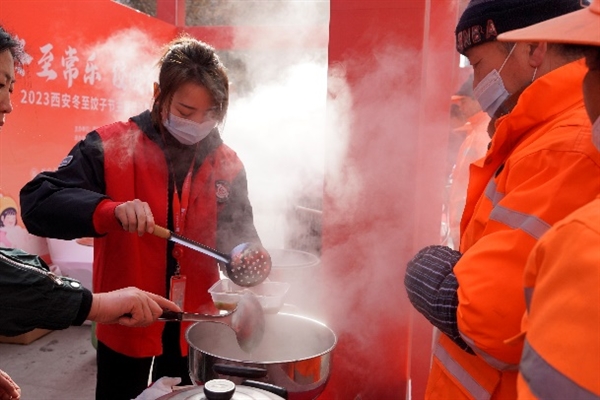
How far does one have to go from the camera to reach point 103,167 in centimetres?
231

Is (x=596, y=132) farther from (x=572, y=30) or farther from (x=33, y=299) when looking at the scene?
(x=33, y=299)

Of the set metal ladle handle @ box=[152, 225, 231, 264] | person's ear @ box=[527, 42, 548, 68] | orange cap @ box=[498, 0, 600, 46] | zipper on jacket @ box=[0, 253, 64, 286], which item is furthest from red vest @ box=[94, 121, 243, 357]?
orange cap @ box=[498, 0, 600, 46]

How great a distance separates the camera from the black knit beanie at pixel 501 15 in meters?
1.50

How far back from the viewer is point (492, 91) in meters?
1.62

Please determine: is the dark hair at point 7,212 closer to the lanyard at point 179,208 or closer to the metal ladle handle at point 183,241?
the lanyard at point 179,208

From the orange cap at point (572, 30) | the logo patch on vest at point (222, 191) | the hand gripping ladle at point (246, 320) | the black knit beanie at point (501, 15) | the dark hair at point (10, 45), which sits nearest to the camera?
the orange cap at point (572, 30)

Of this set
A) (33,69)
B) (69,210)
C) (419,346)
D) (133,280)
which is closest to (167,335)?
(133,280)

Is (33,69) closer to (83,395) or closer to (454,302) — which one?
(83,395)

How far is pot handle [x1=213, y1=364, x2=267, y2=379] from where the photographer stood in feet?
5.09

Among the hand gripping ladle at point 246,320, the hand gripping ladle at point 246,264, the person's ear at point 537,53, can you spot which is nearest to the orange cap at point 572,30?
the person's ear at point 537,53

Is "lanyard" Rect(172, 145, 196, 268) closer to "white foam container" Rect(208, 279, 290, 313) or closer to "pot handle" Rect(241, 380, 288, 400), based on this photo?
"white foam container" Rect(208, 279, 290, 313)

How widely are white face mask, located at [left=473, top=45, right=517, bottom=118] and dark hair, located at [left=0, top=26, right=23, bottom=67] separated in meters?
1.65

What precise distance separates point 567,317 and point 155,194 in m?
1.96

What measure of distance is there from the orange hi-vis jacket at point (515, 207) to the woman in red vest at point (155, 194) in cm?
142
